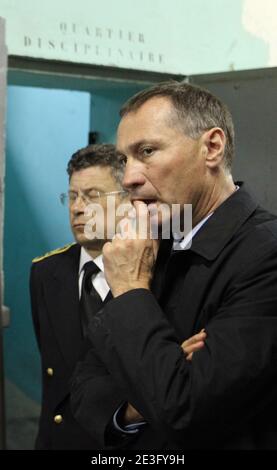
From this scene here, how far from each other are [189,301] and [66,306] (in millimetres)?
665

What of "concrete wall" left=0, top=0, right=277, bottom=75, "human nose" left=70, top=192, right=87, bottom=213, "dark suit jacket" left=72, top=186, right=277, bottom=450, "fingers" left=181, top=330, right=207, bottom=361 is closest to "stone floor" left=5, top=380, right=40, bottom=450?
"human nose" left=70, top=192, right=87, bottom=213

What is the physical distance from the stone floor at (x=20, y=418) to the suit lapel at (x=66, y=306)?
179 cm

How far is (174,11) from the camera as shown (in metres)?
2.04

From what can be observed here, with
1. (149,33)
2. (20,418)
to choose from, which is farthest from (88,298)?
(20,418)

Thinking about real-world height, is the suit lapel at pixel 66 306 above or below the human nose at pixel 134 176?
below

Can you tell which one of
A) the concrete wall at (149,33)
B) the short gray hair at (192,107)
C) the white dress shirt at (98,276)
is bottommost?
the white dress shirt at (98,276)

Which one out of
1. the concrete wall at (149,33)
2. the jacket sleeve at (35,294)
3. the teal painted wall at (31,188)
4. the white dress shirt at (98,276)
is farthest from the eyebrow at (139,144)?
the teal painted wall at (31,188)

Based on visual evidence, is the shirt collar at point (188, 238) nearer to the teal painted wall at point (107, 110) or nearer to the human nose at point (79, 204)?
the human nose at point (79, 204)

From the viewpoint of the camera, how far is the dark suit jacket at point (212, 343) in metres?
0.86

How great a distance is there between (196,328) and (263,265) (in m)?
0.17

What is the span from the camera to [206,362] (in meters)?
0.87

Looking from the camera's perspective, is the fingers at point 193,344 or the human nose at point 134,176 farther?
the human nose at point 134,176

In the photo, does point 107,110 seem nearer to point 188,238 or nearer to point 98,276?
point 98,276

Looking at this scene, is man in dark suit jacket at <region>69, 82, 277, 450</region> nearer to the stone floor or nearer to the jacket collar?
the jacket collar
